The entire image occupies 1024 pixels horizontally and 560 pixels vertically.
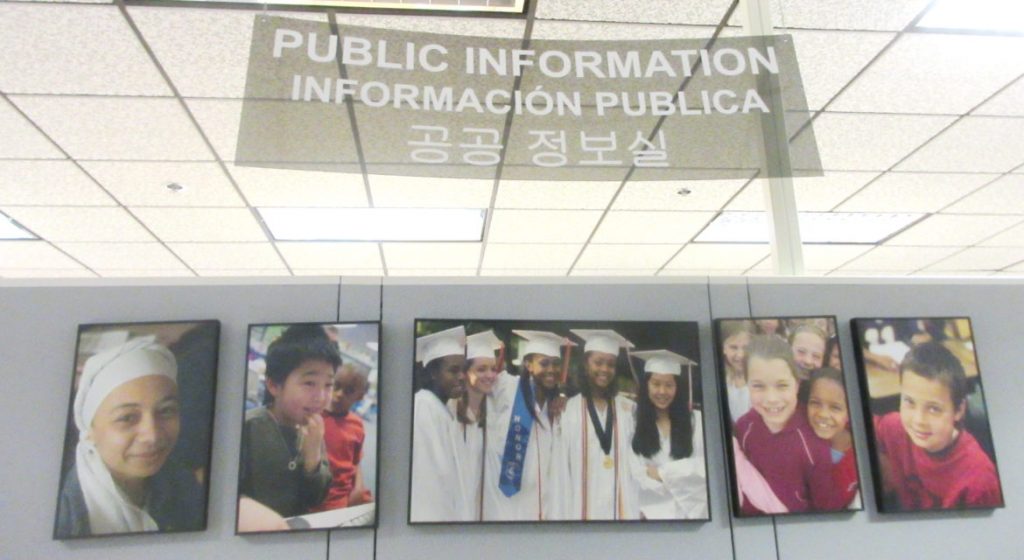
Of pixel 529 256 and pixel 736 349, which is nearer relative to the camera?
pixel 736 349

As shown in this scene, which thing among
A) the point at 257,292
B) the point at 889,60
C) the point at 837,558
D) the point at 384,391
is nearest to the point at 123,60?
the point at 257,292

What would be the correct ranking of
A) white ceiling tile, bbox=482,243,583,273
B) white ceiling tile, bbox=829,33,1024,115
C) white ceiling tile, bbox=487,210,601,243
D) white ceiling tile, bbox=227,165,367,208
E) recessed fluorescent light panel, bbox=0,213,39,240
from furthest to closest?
white ceiling tile, bbox=482,243,583,273, white ceiling tile, bbox=487,210,601,243, recessed fluorescent light panel, bbox=0,213,39,240, white ceiling tile, bbox=227,165,367,208, white ceiling tile, bbox=829,33,1024,115

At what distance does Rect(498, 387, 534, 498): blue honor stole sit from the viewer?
0.89 m

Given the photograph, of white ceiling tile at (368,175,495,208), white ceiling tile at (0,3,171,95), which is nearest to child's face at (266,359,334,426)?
white ceiling tile at (0,3,171,95)

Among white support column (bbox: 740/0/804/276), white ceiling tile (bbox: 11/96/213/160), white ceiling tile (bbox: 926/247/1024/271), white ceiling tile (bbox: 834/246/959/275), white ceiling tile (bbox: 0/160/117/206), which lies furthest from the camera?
white ceiling tile (bbox: 926/247/1024/271)

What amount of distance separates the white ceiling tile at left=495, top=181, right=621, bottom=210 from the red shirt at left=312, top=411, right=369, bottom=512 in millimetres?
2558

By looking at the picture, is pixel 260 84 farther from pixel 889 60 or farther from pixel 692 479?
pixel 889 60

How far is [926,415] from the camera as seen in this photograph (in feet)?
3.15

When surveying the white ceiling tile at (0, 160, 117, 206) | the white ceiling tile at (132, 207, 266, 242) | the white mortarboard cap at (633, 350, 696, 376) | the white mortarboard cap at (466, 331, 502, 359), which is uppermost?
the white ceiling tile at (132, 207, 266, 242)

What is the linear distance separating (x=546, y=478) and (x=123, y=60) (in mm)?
2253

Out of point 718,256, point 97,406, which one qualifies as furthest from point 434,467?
point 718,256

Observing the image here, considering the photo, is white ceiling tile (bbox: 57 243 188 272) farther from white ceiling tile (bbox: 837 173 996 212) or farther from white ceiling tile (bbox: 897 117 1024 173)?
white ceiling tile (bbox: 897 117 1024 173)

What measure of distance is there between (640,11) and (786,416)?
159cm

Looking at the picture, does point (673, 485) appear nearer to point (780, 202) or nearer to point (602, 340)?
point (602, 340)
